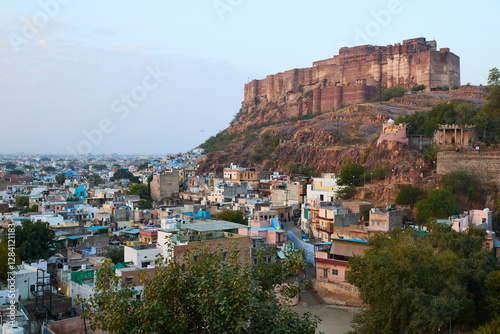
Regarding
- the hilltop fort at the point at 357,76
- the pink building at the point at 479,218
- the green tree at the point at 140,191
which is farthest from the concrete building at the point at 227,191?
the hilltop fort at the point at 357,76

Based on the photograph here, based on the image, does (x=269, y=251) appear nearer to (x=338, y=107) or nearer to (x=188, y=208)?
(x=188, y=208)

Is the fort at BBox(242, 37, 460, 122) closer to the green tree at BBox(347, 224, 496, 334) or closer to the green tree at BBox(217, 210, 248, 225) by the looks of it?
the green tree at BBox(217, 210, 248, 225)

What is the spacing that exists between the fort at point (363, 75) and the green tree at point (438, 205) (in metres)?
27.9

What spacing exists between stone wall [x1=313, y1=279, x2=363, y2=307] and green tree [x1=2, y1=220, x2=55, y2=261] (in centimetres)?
1076

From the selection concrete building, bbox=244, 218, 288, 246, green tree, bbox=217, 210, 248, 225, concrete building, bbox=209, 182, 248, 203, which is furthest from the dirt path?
concrete building, bbox=209, 182, 248, 203

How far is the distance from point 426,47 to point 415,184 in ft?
102

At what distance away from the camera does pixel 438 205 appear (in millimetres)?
24469

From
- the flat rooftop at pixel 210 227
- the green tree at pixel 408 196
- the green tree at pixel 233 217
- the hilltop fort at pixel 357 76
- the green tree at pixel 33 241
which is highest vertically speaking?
the hilltop fort at pixel 357 76

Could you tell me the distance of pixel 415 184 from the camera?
28.1 m

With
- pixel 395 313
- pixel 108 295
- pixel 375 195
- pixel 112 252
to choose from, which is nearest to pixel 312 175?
pixel 375 195

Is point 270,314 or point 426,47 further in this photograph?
point 426,47

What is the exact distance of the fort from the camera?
51.2m

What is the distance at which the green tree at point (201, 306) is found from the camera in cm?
702

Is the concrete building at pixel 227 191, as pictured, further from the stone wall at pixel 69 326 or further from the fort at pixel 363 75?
the stone wall at pixel 69 326
